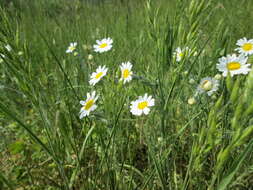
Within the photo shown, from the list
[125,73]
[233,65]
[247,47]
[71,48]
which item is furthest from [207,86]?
[71,48]

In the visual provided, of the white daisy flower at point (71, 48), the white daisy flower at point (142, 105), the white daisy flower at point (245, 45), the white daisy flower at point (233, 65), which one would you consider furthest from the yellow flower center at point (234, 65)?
the white daisy flower at point (71, 48)

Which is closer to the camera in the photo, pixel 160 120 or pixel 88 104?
pixel 160 120

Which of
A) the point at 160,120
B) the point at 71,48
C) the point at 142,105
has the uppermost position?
the point at 71,48

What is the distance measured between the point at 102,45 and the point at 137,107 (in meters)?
0.65

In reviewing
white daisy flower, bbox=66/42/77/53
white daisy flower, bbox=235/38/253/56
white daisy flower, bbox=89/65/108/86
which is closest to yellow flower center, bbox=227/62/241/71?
white daisy flower, bbox=235/38/253/56

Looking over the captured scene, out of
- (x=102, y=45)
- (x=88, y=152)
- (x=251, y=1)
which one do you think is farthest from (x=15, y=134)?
(x=251, y=1)

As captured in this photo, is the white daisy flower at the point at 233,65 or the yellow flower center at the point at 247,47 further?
the yellow flower center at the point at 247,47

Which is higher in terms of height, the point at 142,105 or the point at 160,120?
the point at 142,105

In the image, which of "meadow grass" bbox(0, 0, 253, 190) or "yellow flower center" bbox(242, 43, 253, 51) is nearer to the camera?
"meadow grass" bbox(0, 0, 253, 190)

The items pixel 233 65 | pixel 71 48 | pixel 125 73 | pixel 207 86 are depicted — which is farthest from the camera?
pixel 71 48

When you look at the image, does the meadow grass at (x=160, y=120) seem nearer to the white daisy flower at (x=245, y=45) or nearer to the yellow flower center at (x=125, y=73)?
the yellow flower center at (x=125, y=73)

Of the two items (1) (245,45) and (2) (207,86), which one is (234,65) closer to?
(2) (207,86)

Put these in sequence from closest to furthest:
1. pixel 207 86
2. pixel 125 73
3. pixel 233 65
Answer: pixel 207 86 < pixel 233 65 < pixel 125 73

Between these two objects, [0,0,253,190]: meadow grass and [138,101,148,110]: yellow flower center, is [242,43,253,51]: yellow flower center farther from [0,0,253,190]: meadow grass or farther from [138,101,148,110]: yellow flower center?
[138,101,148,110]: yellow flower center
